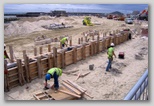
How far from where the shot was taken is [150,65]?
5398 millimetres

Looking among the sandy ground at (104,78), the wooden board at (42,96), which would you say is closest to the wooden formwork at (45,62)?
the sandy ground at (104,78)

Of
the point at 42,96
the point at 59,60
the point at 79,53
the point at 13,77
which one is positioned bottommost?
the point at 42,96

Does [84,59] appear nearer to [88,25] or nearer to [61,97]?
[61,97]

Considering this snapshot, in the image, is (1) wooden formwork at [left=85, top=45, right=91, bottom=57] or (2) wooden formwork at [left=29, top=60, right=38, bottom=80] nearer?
A: (2) wooden formwork at [left=29, top=60, right=38, bottom=80]

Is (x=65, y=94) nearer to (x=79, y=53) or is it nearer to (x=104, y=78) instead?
(x=104, y=78)

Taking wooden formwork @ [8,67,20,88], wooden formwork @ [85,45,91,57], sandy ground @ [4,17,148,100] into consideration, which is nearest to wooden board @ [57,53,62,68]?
sandy ground @ [4,17,148,100]

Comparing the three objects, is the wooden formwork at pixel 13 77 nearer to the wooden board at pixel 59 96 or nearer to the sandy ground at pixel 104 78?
the sandy ground at pixel 104 78

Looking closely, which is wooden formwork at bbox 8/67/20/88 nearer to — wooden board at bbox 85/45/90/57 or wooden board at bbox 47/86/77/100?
wooden board at bbox 47/86/77/100

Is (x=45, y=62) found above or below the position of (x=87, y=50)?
below

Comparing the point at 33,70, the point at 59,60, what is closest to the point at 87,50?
the point at 59,60

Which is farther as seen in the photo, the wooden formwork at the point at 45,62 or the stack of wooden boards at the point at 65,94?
the wooden formwork at the point at 45,62

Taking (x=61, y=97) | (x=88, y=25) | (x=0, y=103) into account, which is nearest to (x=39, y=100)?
(x=61, y=97)

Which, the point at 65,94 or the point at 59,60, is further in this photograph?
the point at 59,60

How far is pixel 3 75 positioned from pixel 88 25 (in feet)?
56.2
